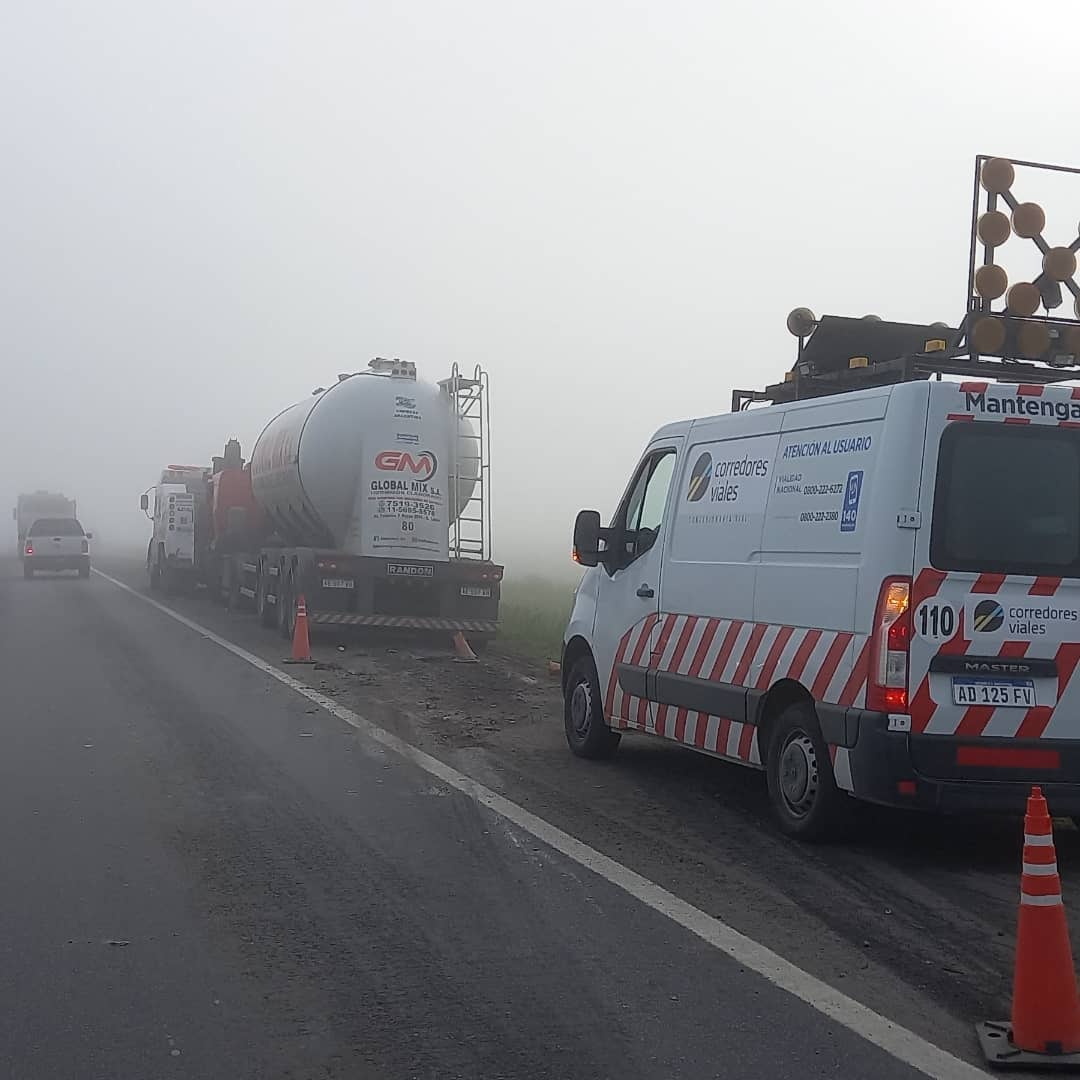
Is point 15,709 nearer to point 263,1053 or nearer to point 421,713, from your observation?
point 421,713

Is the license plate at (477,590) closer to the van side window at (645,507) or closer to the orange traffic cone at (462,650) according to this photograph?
the orange traffic cone at (462,650)

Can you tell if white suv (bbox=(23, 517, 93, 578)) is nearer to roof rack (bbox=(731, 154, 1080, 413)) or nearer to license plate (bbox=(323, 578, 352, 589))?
license plate (bbox=(323, 578, 352, 589))

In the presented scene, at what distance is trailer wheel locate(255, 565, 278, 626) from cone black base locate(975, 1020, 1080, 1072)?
1842cm

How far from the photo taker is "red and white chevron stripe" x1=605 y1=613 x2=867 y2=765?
748 centimetres

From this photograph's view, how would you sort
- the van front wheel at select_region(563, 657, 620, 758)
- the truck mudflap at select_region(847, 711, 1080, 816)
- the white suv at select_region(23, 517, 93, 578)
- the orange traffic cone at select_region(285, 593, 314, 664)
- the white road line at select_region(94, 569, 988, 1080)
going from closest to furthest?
the white road line at select_region(94, 569, 988, 1080)
the truck mudflap at select_region(847, 711, 1080, 816)
the van front wheel at select_region(563, 657, 620, 758)
the orange traffic cone at select_region(285, 593, 314, 664)
the white suv at select_region(23, 517, 93, 578)

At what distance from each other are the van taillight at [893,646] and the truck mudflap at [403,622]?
43.3 feet

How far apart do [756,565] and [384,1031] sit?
413 centimetres

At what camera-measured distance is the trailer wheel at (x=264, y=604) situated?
74.5ft

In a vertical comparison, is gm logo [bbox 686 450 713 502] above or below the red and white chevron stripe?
above

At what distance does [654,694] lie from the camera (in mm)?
A: 9422

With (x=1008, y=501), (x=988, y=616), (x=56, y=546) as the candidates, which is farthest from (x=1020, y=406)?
(x=56, y=546)

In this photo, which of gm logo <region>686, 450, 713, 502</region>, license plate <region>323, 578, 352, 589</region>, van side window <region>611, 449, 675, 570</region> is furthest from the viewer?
license plate <region>323, 578, 352, 589</region>

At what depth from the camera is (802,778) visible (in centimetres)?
784

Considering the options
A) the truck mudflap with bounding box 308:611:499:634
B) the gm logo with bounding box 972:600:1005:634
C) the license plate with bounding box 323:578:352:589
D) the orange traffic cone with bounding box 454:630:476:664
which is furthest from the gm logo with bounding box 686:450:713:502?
the license plate with bounding box 323:578:352:589
